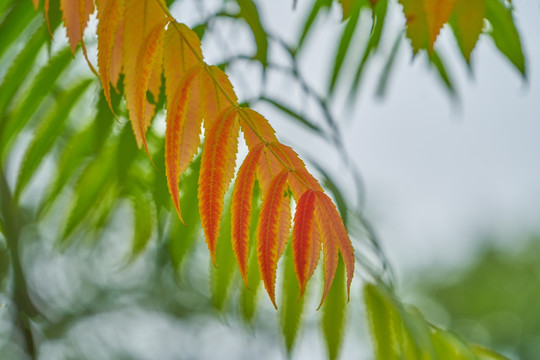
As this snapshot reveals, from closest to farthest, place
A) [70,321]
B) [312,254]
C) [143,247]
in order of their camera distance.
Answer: [312,254]
[143,247]
[70,321]

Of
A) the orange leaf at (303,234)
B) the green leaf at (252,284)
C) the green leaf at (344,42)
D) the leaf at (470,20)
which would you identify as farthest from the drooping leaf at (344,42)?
the orange leaf at (303,234)

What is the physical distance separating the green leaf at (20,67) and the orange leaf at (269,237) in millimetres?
371

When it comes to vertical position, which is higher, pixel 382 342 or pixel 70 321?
pixel 70 321

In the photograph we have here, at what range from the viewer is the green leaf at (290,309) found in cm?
60

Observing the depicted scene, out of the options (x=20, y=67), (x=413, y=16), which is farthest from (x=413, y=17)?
(x=20, y=67)

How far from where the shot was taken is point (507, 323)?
6.22 m

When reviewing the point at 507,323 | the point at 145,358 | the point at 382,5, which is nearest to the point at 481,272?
the point at 507,323

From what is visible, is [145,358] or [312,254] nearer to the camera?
[312,254]

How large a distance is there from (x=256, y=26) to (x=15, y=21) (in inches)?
9.7

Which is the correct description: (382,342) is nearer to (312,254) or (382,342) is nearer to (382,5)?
(312,254)

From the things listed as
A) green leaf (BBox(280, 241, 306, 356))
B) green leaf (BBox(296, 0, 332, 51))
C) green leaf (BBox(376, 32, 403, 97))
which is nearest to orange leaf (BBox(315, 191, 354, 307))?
green leaf (BBox(280, 241, 306, 356))

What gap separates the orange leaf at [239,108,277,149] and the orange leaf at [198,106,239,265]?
0.01 m

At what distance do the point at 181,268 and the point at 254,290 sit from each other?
9cm

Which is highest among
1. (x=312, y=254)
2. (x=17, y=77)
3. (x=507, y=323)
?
(x=17, y=77)
